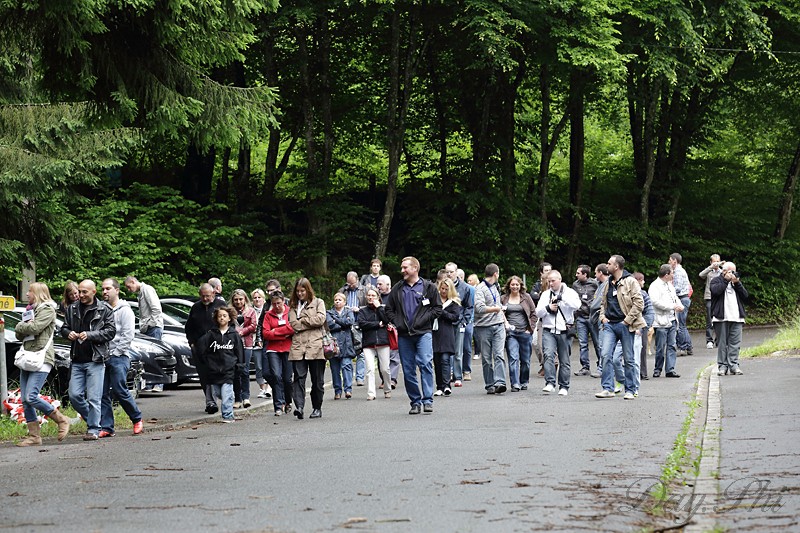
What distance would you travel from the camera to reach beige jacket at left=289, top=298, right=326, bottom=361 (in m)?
16.1

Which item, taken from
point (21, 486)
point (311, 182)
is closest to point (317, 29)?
point (311, 182)

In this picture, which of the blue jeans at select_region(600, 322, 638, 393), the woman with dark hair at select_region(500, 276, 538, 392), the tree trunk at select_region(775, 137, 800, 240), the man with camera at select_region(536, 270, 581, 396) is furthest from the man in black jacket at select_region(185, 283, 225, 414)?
the tree trunk at select_region(775, 137, 800, 240)

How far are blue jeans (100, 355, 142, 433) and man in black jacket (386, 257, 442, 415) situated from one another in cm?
345

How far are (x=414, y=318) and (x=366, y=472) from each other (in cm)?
612

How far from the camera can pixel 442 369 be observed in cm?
1873

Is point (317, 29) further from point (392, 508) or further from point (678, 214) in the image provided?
point (392, 508)

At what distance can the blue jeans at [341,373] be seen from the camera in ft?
63.3

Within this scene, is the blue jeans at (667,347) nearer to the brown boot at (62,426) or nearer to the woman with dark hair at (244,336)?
the woman with dark hair at (244,336)

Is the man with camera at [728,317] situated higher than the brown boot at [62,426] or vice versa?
the man with camera at [728,317]

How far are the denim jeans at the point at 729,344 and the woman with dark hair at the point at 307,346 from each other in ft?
24.9

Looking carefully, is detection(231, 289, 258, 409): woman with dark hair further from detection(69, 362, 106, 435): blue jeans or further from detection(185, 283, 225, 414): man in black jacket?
detection(69, 362, 106, 435): blue jeans

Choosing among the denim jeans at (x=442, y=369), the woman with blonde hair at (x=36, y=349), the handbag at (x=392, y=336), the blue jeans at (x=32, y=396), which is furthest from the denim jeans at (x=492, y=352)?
the blue jeans at (x=32, y=396)

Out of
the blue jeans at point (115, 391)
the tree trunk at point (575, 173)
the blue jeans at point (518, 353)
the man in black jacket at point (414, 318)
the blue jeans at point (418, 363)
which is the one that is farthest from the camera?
the tree trunk at point (575, 173)

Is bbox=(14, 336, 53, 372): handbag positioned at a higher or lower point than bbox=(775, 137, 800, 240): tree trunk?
lower
